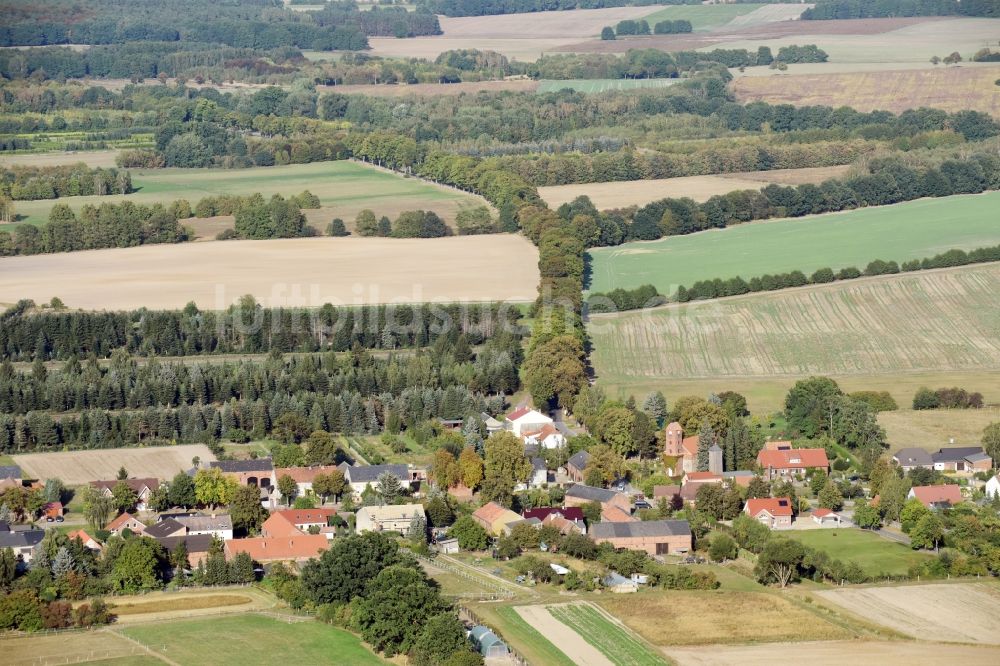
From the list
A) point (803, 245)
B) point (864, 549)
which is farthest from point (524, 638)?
point (803, 245)

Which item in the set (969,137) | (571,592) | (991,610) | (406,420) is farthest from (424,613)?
(969,137)

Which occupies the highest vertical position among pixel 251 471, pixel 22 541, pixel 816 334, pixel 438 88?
pixel 438 88

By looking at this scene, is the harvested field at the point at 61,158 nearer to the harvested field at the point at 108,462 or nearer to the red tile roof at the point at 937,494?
the harvested field at the point at 108,462

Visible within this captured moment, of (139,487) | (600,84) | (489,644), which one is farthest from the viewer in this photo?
(600,84)

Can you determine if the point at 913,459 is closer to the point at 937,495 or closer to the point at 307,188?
the point at 937,495

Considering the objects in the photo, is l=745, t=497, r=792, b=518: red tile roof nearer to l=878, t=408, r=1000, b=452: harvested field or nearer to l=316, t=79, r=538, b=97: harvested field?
l=878, t=408, r=1000, b=452: harvested field

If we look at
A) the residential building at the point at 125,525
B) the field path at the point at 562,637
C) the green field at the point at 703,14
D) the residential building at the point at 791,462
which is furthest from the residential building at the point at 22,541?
the green field at the point at 703,14

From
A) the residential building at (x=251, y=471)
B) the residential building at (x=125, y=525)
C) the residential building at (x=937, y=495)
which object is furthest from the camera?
the residential building at (x=251, y=471)
